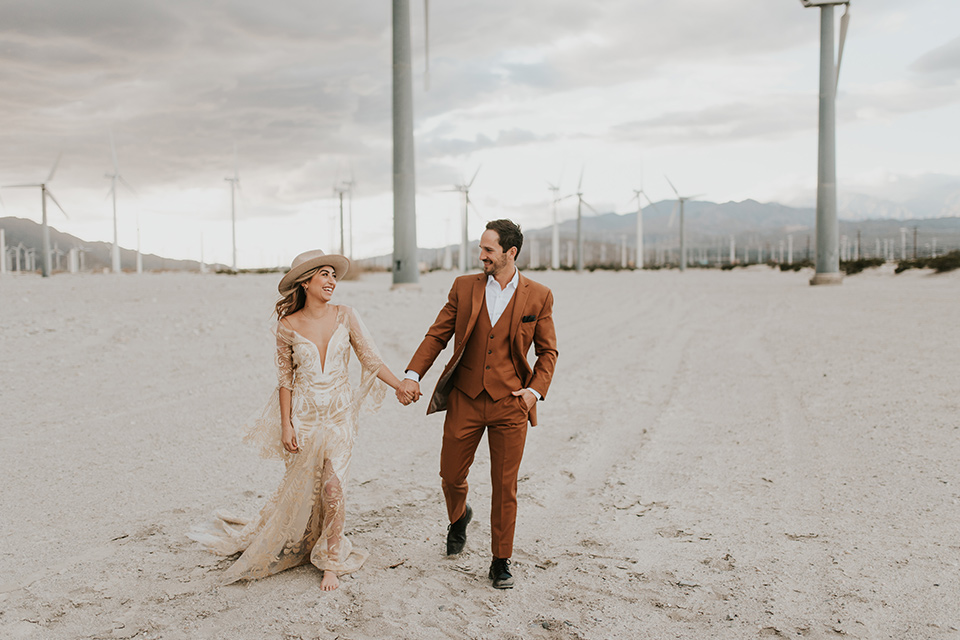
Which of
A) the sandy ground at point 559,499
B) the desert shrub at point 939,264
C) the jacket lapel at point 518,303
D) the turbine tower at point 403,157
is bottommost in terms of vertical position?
the sandy ground at point 559,499

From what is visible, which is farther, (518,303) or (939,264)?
(939,264)

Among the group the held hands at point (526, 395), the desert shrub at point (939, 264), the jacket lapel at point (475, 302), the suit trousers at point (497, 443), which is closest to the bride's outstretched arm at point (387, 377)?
the suit trousers at point (497, 443)

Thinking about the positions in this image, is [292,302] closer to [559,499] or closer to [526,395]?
[526,395]

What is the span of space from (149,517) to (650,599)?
345 cm

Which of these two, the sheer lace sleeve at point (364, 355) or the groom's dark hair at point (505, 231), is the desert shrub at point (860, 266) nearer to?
the groom's dark hair at point (505, 231)

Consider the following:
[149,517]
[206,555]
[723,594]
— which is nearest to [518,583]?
[723,594]

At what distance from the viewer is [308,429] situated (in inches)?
157

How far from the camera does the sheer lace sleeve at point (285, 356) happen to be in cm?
396

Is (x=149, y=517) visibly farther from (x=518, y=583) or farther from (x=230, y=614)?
(x=518, y=583)

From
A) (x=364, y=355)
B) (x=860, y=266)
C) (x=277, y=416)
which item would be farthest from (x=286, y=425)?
(x=860, y=266)

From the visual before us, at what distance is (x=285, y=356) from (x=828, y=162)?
26.6 m

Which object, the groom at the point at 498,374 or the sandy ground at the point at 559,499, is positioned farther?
the groom at the point at 498,374

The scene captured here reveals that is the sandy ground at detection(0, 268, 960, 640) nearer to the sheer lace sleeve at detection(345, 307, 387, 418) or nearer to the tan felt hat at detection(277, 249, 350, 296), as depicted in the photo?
the sheer lace sleeve at detection(345, 307, 387, 418)

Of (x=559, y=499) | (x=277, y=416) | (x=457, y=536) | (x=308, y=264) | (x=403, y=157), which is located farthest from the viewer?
(x=403, y=157)
